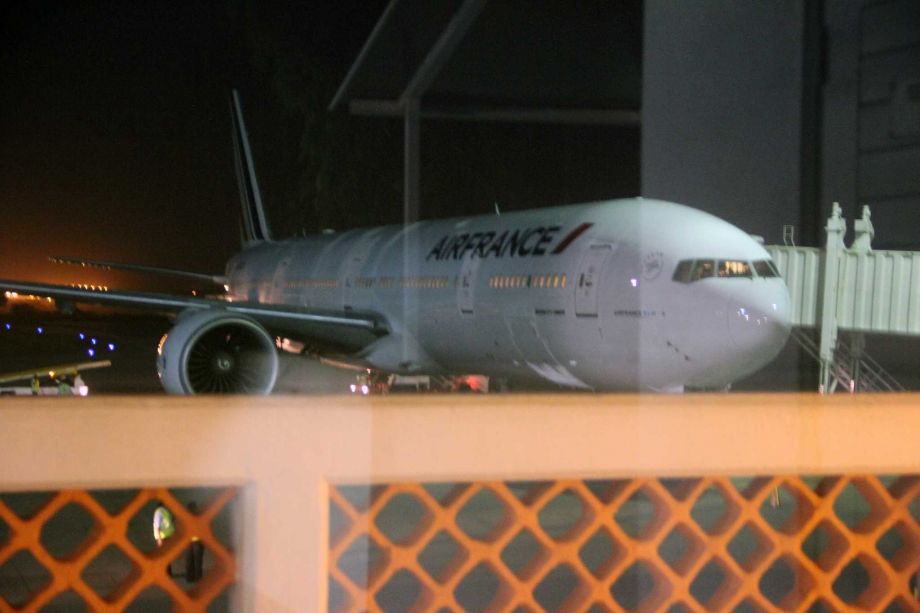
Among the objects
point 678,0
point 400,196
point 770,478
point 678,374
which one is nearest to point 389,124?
point 400,196

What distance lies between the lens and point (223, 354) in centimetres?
1562

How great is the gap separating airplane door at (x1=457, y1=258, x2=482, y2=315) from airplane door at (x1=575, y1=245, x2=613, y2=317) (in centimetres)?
241

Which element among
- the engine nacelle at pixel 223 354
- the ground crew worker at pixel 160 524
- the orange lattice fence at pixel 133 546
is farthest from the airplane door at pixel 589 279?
the orange lattice fence at pixel 133 546

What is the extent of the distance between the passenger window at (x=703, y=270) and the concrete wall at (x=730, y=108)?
4139 mm

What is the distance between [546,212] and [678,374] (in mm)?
3604

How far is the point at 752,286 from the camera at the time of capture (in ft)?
38.3

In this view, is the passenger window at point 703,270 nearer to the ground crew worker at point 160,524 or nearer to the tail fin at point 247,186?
the ground crew worker at point 160,524

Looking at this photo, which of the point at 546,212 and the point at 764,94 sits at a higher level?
the point at 764,94

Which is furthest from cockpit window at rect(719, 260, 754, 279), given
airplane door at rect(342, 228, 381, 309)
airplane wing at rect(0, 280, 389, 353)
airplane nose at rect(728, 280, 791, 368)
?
airplane door at rect(342, 228, 381, 309)

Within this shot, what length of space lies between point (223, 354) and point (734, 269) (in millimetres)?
6903

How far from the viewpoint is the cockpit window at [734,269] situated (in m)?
11.8

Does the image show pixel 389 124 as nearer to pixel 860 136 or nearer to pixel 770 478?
pixel 860 136

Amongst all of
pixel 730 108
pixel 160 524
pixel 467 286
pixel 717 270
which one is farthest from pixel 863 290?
pixel 160 524

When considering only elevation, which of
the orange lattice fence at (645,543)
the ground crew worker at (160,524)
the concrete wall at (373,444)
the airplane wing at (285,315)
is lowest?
the ground crew worker at (160,524)
